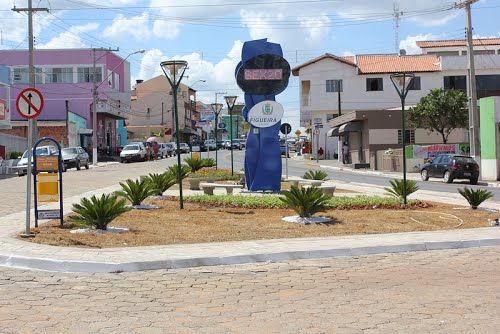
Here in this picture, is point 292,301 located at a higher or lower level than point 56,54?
lower

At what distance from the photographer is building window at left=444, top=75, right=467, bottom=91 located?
6700 centimetres

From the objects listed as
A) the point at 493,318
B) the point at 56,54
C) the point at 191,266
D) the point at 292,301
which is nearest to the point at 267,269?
the point at 191,266

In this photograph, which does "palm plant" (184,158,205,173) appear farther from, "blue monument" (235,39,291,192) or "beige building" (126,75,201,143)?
Result: "beige building" (126,75,201,143)

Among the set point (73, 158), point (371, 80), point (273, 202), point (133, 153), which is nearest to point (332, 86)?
point (371, 80)

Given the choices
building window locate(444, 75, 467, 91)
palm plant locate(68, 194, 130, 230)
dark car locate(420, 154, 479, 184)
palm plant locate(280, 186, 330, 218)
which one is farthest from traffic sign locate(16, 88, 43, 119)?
building window locate(444, 75, 467, 91)

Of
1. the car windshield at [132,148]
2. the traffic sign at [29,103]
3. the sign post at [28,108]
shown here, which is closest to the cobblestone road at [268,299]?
the sign post at [28,108]

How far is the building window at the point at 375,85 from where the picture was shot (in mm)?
68312

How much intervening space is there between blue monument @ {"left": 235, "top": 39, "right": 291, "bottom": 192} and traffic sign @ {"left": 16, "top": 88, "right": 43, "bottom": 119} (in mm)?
9499

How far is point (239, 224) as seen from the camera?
42.9 ft

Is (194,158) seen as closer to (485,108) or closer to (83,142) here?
(485,108)

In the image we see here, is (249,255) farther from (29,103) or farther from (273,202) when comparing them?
(273,202)

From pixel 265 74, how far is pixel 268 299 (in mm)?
13910

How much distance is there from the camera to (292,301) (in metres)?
7.14

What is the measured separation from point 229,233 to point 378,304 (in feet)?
17.2
